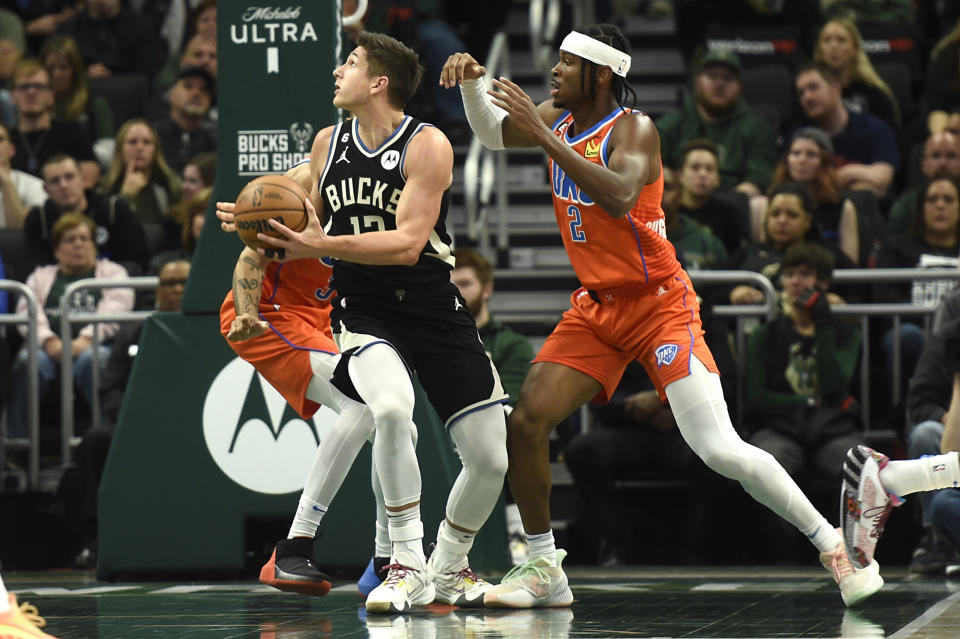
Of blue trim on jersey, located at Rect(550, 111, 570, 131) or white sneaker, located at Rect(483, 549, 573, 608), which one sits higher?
blue trim on jersey, located at Rect(550, 111, 570, 131)

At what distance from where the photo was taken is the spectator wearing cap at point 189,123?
12898mm

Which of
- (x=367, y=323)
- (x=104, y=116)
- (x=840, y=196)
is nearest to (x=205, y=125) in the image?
(x=104, y=116)

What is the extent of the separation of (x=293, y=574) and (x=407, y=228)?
57.8 inches

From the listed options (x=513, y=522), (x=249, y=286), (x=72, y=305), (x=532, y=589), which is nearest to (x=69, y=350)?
(x=72, y=305)

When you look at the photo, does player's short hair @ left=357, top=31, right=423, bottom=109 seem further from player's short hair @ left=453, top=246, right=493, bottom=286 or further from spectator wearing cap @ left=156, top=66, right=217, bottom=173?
spectator wearing cap @ left=156, top=66, right=217, bottom=173

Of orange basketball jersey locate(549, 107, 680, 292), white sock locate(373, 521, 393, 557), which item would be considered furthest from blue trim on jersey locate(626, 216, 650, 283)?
white sock locate(373, 521, 393, 557)

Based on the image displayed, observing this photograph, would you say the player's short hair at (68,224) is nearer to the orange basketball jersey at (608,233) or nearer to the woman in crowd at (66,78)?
the woman in crowd at (66,78)

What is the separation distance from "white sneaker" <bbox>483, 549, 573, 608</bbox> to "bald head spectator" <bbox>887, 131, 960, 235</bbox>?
16.9ft

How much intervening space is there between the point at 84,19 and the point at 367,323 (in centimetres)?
891

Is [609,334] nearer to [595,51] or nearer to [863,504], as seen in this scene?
[595,51]

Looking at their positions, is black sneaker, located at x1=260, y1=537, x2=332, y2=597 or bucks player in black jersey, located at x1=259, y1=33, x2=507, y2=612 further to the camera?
black sneaker, located at x1=260, y1=537, x2=332, y2=597

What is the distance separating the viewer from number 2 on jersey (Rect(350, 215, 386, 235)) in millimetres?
6668

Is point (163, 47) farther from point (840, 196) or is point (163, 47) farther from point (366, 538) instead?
point (366, 538)

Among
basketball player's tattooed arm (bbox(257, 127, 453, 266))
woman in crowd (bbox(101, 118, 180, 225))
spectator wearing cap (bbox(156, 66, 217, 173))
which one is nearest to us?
basketball player's tattooed arm (bbox(257, 127, 453, 266))
